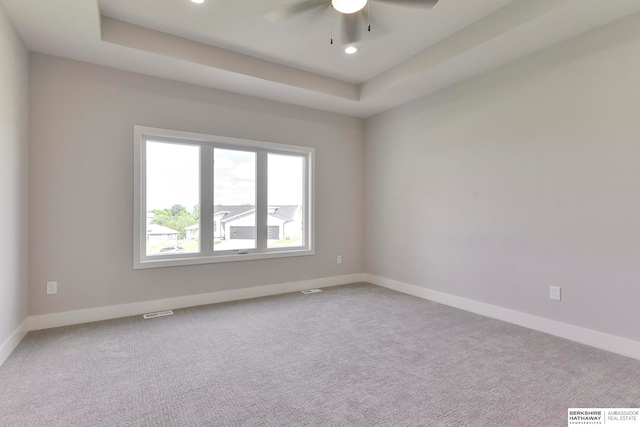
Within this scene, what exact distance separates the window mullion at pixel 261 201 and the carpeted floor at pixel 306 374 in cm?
127

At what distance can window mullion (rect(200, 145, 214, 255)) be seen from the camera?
3955mm

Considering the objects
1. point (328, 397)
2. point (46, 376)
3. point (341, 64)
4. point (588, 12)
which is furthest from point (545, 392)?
point (341, 64)

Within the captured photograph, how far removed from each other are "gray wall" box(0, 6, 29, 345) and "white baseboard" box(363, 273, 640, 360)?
13.7 feet

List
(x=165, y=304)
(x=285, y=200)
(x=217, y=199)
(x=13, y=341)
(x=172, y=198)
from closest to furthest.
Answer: (x=13, y=341)
(x=165, y=304)
(x=172, y=198)
(x=217, y=199)
(x=285, y=200)

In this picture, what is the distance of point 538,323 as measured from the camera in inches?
120

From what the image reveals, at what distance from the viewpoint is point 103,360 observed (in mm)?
2434

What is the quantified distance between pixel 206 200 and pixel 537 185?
3.63m

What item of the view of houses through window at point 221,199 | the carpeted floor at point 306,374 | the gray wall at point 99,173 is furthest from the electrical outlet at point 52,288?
the view of houses through window at point 221,199

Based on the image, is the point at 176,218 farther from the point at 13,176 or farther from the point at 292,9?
the point at 292,9

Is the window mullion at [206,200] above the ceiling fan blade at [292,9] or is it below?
below

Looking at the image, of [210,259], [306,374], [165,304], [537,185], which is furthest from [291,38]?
[165,304]

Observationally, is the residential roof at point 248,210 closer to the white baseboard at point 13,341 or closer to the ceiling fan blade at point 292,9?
the white baseboard at point 13,341

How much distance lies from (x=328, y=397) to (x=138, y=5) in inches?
132

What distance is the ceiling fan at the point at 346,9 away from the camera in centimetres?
213
